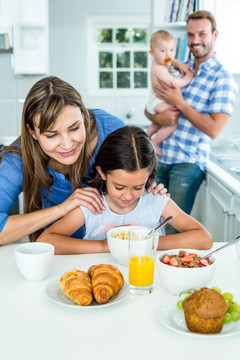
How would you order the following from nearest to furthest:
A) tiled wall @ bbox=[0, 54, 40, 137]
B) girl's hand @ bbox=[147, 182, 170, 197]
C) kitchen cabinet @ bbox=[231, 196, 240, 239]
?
girl's hand @ bbox=[147, 182, 170, 197], kitchen cabinet @ bbox=[231, 196, 240, 239], tiled wall @ bbox=[0, 54, 40, 137]

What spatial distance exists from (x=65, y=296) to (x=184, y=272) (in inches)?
11.2

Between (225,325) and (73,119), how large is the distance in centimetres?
89

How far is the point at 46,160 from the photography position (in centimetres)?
187

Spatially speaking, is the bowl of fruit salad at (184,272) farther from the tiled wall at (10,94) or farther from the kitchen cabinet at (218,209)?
the tiled wall at (10,94)

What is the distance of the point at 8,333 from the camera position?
1.00 m

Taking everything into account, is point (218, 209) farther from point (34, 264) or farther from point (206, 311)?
point (206, 311)

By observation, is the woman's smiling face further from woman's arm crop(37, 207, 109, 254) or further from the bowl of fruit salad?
the bowl of fruit salad

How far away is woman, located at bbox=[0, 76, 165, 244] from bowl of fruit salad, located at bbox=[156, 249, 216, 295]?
1.81 ft

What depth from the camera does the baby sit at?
3.34 metres

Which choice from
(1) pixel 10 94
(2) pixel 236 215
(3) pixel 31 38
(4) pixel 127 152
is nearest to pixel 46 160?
(4) pixel 127 152

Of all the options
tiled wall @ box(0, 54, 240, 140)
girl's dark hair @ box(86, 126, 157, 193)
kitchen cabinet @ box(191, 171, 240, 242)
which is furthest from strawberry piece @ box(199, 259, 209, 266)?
tiled wall @ box(0, 54, 240, 140)

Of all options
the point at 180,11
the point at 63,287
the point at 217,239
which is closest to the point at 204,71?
the point at 180,11

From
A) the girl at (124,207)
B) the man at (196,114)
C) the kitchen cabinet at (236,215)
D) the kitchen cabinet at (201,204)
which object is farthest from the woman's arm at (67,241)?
the kitchen cabinet at (201,204)

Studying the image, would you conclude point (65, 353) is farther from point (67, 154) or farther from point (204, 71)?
point (204, 71)
